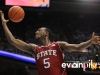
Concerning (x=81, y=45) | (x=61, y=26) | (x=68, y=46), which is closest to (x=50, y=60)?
(x=68, y=46)

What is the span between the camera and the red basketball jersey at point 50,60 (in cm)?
284

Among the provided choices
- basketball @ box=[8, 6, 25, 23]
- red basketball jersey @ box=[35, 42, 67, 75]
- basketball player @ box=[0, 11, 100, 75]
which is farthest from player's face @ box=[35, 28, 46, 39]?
basketball @ box=[8, 6, 25, 23]

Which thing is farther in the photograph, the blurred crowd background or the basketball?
the blurred crowd background

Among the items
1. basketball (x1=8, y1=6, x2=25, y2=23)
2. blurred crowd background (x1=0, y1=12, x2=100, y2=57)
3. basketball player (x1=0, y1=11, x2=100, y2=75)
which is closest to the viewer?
basketball player (x1=0, y1=11, x2=100, y2=75)

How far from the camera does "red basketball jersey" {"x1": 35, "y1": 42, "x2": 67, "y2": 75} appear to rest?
9.33 feet

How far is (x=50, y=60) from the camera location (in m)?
2.88

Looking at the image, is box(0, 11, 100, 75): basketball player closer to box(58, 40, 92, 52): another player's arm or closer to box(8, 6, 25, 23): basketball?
box(58, 40, 92, 52): another player's arm

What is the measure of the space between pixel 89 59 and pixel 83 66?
559mm

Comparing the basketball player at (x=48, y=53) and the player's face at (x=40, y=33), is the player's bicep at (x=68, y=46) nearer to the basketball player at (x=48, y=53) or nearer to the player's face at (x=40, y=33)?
the basketball player at (x=48, y=53)

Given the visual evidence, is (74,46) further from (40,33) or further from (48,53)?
(40,33)

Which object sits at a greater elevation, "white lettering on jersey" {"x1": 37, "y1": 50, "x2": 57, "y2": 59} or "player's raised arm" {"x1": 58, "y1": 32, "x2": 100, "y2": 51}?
"player's raised arm" {"x1": 58, "y1": 32, "x2": 100, "y2": 51}

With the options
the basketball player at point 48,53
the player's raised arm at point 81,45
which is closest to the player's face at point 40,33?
the basketball player at point 48,53

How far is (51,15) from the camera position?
535 inches

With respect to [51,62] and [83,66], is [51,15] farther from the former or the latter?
[51,62]
